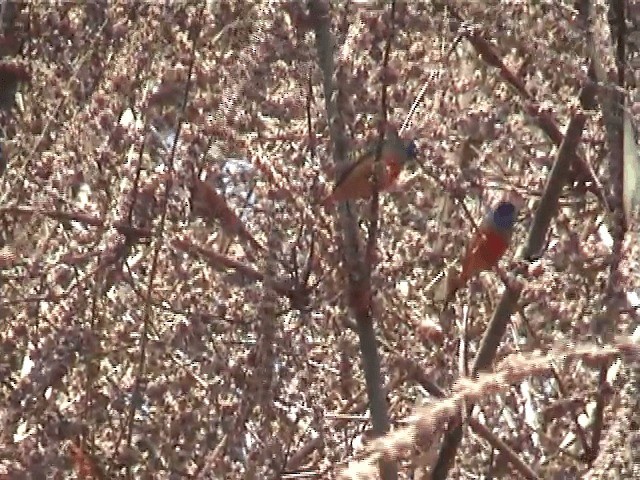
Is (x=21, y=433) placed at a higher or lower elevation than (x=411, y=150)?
Result: lower

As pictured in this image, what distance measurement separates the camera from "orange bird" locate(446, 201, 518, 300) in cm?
→ 245

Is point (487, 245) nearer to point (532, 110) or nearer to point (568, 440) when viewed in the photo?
point (532, 110)

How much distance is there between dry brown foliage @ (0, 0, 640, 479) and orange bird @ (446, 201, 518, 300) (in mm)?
110

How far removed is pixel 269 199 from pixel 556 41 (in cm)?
61

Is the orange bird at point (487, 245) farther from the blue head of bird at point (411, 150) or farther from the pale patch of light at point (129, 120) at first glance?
the pale patch of light at point (129, 120)

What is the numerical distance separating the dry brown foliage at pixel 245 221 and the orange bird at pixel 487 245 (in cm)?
11

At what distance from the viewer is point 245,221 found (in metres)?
2.25

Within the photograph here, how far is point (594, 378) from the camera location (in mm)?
2557

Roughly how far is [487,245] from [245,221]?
22.7 inches

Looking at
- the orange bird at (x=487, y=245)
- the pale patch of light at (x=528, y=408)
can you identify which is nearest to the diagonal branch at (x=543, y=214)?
the orange bird at (x=487, y=245)

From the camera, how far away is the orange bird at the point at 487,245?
8.04ft

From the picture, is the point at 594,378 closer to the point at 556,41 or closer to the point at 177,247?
the point at 556,41

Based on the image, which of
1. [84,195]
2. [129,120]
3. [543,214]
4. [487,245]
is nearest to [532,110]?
[543,214]

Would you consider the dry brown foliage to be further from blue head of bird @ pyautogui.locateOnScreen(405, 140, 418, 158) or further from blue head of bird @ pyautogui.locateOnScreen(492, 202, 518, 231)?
blue head of bird @ pyautogui.locateOnScreen(492, 202, 518, 231)
